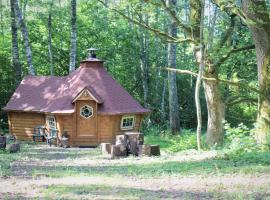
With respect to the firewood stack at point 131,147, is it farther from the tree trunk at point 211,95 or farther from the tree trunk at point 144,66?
the tree trunk at point 144,66

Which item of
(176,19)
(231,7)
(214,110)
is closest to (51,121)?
(214,110)

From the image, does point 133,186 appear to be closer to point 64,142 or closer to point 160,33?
point 160,33

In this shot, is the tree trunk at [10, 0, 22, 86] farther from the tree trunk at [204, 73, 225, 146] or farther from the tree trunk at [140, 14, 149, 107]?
the tree trunk at [204, 73, 225, 146]

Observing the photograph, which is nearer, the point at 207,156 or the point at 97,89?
the point at 207,156

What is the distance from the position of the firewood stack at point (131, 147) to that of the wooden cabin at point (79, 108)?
6.53 metres

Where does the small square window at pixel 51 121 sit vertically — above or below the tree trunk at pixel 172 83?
below

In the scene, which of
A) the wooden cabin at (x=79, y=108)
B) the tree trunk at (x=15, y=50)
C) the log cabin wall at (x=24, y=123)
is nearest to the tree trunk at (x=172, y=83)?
the wooden cabin at (x=79, y=108)

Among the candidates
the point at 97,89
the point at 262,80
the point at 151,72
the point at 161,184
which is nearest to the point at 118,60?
the point at 151,72

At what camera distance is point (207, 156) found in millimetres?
11914

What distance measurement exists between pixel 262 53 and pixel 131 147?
4688 millimetres

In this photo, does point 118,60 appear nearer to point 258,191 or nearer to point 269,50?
point 269,50

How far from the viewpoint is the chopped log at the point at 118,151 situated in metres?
14.0

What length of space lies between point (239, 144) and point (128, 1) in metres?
5.84

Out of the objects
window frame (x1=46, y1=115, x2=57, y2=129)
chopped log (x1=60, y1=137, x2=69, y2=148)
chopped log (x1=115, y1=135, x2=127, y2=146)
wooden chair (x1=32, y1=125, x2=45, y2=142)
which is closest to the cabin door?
chopped log (x1=60, y1=137, x2=69, y2=148)
